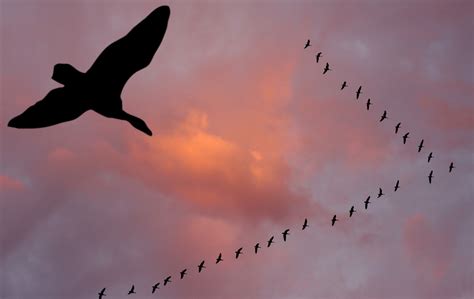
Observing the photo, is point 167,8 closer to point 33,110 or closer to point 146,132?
point 146,132

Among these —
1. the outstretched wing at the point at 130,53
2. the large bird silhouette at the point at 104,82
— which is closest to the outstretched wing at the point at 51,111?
the large bird silhouette at the point at 104,82

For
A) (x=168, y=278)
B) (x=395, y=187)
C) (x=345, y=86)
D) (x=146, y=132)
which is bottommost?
(x=146, y=132)

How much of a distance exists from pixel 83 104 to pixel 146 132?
198 centimetres

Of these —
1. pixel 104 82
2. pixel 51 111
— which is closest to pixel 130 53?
pixel 104 82

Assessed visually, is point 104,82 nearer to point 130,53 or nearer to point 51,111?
point 130,53

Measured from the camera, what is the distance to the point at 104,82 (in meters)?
17.7

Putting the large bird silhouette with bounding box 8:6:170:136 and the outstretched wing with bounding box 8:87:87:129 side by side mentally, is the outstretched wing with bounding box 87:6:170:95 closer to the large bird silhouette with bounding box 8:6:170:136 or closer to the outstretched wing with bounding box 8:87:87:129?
the large bird silhouette with bounding box 8:6:170:136

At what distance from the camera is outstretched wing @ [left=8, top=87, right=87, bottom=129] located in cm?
1800

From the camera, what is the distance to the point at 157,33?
55.4 ft

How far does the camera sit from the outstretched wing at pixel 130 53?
16797mm

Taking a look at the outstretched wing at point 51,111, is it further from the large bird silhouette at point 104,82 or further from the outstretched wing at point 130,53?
the outstretched wing at point 130,53

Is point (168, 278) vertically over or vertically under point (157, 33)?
over

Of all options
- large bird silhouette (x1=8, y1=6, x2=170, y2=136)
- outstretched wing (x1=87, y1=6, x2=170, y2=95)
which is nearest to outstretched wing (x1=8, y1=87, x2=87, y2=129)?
large bird silhouette (x1=8, y1=6, x2=170, y2=136)

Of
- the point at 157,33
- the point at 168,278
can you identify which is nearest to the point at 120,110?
the point at 157,33
